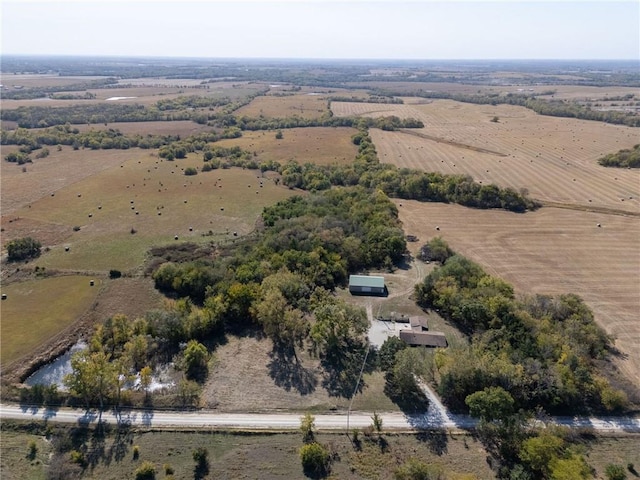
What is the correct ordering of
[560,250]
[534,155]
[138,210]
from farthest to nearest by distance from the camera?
[534,155], [138,210], [560,250]

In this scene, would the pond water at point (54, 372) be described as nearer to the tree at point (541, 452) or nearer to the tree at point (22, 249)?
the tree at point (22, 249)

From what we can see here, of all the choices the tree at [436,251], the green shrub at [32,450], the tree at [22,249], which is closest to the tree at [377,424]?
the green shrub at [32,450]

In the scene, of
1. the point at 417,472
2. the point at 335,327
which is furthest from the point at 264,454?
the point at 335,327

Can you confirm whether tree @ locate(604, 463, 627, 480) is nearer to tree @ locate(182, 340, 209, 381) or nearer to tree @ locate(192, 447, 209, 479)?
tree @ locate(192, 447, 209, 479)

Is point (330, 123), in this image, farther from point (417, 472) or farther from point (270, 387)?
point (417, 472)

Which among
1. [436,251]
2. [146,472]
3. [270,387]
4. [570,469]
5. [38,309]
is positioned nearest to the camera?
[570,469]

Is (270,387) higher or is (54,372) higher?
(270,387)
